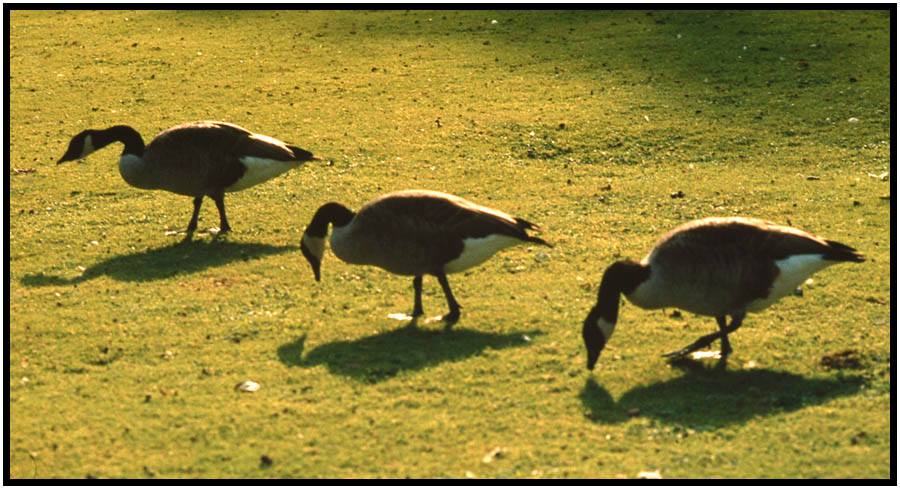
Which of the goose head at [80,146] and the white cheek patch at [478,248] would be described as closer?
the white cheek patch at [478,248]

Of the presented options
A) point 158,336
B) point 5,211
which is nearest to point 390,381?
point 158,336

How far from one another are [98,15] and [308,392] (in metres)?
18.5

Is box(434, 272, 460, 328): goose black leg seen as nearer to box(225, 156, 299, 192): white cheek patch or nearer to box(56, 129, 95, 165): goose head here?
box(225, 156, 299, 192): white cheek patch

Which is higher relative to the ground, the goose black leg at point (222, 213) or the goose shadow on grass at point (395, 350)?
the goose shadow on grass at point (395, 350)

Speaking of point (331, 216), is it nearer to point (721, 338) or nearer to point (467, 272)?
point (467, 272)

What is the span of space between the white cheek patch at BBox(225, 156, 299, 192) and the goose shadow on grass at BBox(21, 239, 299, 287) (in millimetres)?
666

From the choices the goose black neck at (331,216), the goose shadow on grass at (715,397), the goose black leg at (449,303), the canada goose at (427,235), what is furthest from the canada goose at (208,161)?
the goose shadow on grass at (715,397)

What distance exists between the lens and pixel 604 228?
11.6 meters

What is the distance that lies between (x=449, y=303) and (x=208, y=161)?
3.70 metres

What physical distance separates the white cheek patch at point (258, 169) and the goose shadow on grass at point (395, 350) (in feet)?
10.4

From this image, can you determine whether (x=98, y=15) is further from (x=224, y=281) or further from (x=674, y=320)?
(x=674, y=320)

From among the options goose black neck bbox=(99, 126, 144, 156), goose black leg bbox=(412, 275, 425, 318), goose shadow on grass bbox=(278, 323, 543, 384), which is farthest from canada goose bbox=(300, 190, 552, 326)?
goose black neck bbox=(99, 126, 144, 156)

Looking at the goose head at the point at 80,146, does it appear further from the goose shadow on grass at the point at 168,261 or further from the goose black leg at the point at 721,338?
the goose black leg at the point at 721,338

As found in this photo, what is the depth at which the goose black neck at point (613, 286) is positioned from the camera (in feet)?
→ 26.1
